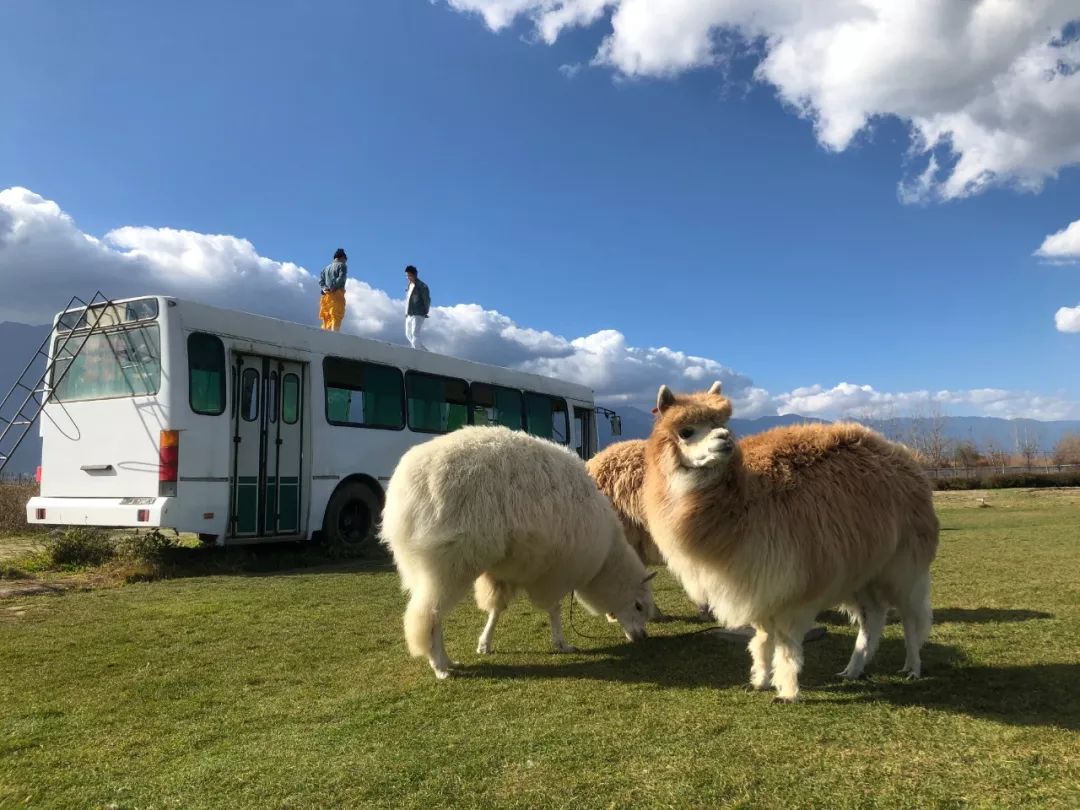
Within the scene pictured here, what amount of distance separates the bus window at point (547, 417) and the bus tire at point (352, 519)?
4.16 meters

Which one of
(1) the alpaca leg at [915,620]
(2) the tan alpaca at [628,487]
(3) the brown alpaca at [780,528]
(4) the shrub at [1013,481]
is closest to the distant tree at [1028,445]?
(4) the shrub at [1013,481]

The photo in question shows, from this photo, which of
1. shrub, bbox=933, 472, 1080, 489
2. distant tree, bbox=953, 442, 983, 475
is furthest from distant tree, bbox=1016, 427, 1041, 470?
shrub, bbox=933, 472, 1080, 489

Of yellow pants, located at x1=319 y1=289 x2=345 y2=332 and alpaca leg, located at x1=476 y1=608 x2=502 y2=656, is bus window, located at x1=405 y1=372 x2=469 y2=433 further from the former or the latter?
alpaca leg, located at x1=476 y1=608 x2=502 y2=656

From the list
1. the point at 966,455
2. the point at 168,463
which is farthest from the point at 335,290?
the point at 966,455

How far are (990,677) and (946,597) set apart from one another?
10.5ft

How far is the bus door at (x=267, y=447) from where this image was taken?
10227 millimetres

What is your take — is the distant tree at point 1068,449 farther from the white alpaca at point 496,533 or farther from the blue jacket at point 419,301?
the white alpaca at point 496,533

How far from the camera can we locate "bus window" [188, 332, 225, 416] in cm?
971

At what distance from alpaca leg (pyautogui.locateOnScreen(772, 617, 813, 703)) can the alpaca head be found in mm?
1064

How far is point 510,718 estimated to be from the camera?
12.7ft

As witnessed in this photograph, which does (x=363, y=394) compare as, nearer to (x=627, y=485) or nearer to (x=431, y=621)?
(x=627, y=485)

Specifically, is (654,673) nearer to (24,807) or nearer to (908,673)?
(908,673)

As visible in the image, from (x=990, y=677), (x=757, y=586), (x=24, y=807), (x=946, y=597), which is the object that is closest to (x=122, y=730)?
(x=24, y=807)

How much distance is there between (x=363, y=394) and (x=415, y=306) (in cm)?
254
